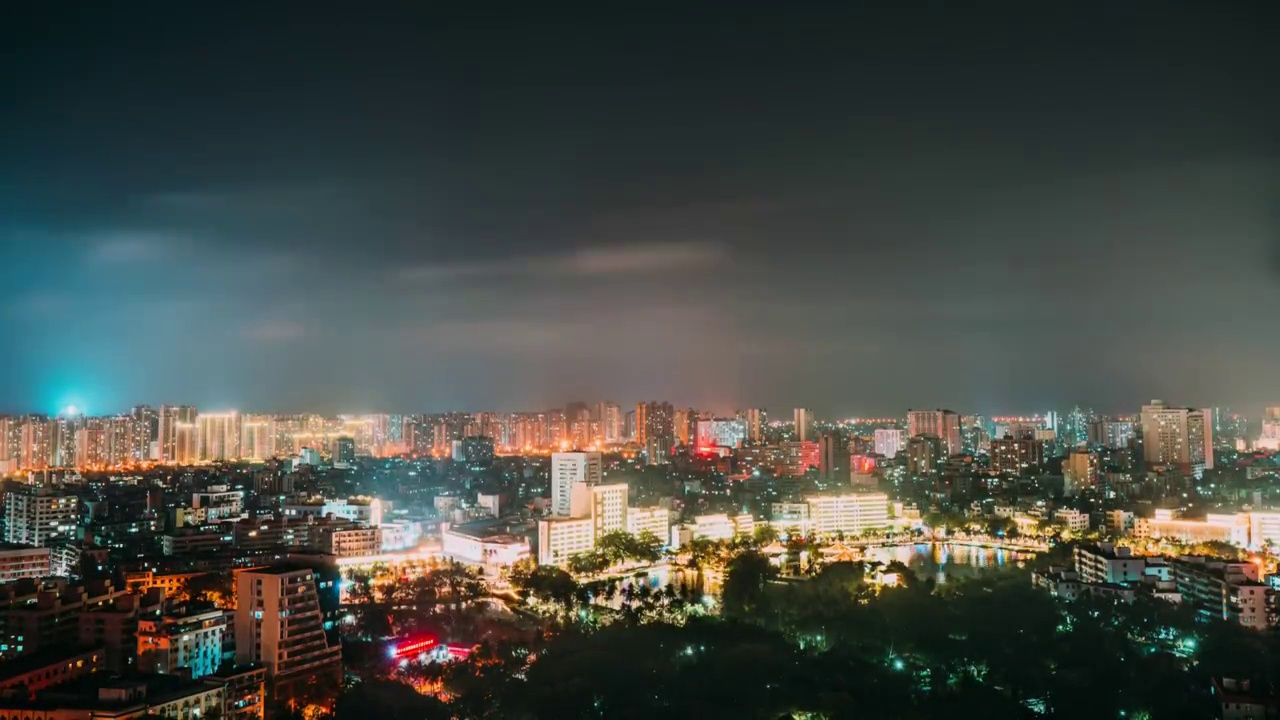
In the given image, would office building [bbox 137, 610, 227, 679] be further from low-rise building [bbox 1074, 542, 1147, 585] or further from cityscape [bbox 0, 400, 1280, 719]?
low-rise building [bbox 1074, 542, 1147, 585]

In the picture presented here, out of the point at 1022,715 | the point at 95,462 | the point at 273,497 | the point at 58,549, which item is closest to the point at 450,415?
the point at 95,462

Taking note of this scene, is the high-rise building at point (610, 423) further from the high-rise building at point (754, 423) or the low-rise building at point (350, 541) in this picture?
the low-rise building at point (350, 541)

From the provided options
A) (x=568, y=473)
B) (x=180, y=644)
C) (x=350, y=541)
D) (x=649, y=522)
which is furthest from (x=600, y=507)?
(x=180, y=644)

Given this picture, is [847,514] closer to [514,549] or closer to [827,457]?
[514,549]

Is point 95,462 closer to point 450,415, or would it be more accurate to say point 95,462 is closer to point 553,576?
point 450,415

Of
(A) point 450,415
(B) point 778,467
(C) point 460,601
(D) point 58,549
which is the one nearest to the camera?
(C) point 460,601

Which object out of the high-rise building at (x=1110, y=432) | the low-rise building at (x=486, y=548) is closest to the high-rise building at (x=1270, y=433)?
the high-rise building at (x=1110, y=432)

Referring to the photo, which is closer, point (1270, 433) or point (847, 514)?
point (847, 514)
